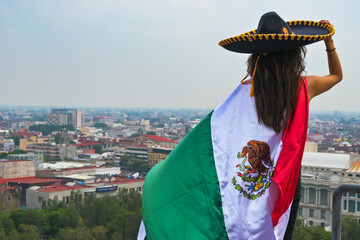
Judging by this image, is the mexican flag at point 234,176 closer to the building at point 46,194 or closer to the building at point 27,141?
the building at point 46,194

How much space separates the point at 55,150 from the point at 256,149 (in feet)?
114

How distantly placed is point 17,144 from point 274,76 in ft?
134

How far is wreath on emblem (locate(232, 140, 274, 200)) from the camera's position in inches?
31.0

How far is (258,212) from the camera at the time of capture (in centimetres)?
78

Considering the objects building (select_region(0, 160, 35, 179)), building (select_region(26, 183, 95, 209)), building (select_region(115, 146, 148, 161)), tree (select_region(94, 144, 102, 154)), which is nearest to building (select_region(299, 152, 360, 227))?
building (select_region(26, 183, 95, 209))

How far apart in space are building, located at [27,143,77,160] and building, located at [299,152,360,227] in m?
16.7

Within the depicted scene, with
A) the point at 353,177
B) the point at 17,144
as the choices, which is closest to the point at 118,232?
the point at 353,177

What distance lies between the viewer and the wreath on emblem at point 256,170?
787 mm

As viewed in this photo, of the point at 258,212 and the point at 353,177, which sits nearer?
the point at 258,212

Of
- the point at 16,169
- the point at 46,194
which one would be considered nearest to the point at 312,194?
the point at 46,194

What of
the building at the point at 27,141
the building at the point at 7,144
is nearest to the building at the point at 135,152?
the building at the point at 27,141

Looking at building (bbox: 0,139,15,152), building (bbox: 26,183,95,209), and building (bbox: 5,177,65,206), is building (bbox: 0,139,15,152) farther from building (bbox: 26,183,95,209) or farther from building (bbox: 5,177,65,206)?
building (bbox: 26,183,95,209)

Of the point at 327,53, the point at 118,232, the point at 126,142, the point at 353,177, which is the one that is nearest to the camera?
the point at 327,53

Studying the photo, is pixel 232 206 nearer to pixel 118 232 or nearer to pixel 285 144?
pixel 285 144
